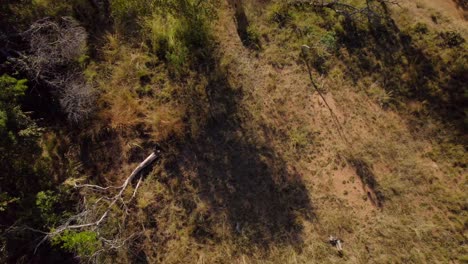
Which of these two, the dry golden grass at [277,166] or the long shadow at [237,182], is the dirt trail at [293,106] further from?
the long shadow at [237,182]

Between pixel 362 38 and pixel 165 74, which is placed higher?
pixel 362 38

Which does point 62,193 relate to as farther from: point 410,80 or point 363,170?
point 410,80

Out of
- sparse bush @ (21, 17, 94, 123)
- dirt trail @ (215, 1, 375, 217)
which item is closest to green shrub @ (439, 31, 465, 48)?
dirt trail @ (215, 1, 375, 217)

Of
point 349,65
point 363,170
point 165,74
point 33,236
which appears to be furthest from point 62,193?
point 349,65

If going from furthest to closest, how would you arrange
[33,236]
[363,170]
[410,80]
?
[410,80] < [363,170] < [33,236]

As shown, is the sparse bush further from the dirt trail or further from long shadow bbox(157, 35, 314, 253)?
the dirt trail

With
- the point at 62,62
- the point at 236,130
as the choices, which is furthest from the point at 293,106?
the point at 62,62

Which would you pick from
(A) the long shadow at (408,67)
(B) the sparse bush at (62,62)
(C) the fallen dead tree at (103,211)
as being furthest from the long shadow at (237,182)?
(A) the long shadow at (408,67)

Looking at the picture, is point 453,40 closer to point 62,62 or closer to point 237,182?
point 237,182
